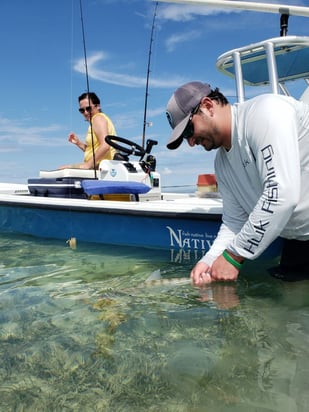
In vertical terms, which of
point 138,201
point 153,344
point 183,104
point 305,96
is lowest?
point 153,344

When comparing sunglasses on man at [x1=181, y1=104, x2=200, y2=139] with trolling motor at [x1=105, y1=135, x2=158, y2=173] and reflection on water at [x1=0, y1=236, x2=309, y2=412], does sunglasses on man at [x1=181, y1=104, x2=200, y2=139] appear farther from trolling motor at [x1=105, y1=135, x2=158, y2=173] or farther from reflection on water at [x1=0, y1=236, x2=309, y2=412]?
trolling motor at [x1=105, y1=135, x2=158, y2=173]

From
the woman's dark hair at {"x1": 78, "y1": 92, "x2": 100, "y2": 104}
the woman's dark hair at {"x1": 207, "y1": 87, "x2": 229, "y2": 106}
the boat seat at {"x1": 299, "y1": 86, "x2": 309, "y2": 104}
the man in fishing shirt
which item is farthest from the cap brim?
the woman's dark hair at {"x1": 78, "y1": 92, "x2": 100, "y2": 104}

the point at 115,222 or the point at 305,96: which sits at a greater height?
the point at 305,96

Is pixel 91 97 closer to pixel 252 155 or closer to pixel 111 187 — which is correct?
pixel 111 187

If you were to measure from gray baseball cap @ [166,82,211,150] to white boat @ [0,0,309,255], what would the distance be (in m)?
1.43

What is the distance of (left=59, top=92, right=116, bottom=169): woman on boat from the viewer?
5320mm

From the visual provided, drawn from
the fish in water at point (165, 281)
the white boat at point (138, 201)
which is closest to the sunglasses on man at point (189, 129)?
the fish in water at point (165, 281)

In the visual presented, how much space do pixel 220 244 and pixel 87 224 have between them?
7.30ft

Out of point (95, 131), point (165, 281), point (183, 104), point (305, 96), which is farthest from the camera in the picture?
point (95, 131)

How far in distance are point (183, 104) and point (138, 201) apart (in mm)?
2598

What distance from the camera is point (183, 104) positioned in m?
2.23

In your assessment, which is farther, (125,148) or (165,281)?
(125,148)

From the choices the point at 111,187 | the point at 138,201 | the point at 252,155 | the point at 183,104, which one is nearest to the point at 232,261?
the point at 252,155

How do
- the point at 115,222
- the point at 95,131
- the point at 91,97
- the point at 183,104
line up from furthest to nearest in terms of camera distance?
the point at 91,97 → the point at 95,131 → the point at 115,222 → the point at 183,104
